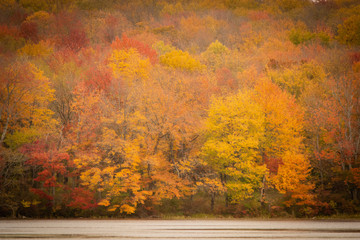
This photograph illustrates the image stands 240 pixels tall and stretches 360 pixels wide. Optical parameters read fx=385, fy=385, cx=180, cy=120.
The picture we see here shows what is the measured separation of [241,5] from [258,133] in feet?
389

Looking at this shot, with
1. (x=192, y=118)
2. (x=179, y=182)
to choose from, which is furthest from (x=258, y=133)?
(x=179, y=182)

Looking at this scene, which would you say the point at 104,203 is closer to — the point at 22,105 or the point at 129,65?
the point at 22,105

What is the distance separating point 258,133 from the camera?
44438mm

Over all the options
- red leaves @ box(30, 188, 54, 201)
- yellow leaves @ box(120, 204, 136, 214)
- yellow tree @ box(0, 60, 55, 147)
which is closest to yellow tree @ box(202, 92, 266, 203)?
yellow leaves @ box(120, 204, 136, 214)

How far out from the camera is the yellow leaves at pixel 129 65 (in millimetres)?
56812

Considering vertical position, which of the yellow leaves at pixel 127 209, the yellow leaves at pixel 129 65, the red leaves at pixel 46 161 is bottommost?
the yellow leaves at pixel 127 209

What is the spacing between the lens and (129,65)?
58.9 m

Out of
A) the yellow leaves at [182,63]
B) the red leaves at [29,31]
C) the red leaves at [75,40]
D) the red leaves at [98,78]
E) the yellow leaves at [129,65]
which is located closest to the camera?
the red leaves at [98,78]

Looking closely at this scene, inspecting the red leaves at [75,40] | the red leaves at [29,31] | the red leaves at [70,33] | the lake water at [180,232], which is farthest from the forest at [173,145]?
the red leaves at [29,31]

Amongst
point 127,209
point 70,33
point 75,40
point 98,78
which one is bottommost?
point 127,209

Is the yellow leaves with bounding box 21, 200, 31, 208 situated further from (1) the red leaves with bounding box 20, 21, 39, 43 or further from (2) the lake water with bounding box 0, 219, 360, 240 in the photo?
(1) the red leaves with bounding box 20, 21, 39, 43

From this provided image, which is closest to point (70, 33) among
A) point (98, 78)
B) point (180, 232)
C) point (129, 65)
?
point (129, 65)

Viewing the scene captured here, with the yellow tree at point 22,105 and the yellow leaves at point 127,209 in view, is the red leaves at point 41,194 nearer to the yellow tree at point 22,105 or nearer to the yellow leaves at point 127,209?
the yellow tree at point 22,105

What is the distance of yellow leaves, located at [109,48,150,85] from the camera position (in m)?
56.8
